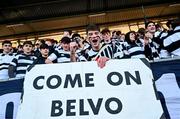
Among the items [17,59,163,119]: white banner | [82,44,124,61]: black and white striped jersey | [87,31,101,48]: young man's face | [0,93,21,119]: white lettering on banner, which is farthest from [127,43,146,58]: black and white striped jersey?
[0,93,21,119]: white lettering on banner

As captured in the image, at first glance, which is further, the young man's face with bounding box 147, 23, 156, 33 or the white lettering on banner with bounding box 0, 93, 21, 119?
the young man's face with bounding box 147, 23, 156, 33

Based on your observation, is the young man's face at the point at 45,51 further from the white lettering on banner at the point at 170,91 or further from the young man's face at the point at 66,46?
the white lettering on banner at the point at 170,91

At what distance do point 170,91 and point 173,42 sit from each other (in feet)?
3.10

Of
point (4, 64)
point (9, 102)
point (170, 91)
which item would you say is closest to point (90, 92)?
point (170, 91)

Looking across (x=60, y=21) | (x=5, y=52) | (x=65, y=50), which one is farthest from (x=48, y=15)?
(x=65, y=50)

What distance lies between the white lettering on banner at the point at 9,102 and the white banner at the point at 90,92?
367mm

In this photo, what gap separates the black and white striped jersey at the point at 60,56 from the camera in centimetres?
490

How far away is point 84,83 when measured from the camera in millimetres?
3568

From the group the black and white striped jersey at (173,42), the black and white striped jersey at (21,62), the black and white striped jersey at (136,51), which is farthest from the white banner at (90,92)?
the black and white striped jersey at (21,62)

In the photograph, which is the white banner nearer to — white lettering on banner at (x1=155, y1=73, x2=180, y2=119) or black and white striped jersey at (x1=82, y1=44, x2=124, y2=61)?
white lettering on banner at (x1=155, y1=73, x2=180, y2=119)

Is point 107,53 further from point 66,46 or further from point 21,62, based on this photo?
point 21,62

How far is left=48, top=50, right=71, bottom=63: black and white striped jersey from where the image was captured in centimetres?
490

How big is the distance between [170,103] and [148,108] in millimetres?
411

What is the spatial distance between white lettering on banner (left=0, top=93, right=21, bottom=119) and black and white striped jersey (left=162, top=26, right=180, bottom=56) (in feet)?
6.65
